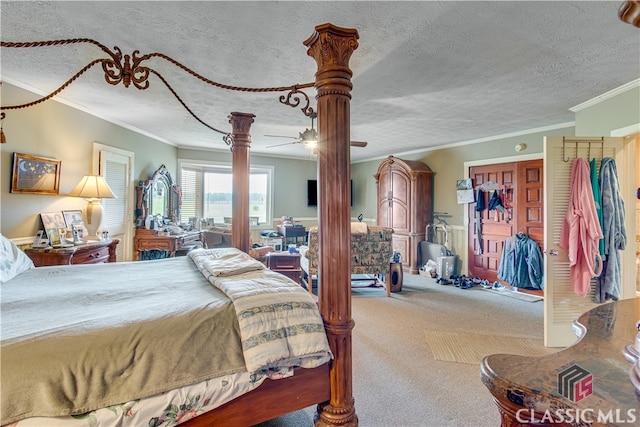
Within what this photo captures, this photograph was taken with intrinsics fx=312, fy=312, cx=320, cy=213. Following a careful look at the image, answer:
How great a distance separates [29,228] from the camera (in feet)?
10.1

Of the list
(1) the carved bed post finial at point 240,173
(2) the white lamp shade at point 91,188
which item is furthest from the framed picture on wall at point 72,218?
(1) the carved bed post finial at point 240,173

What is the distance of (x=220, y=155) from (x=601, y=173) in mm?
5901

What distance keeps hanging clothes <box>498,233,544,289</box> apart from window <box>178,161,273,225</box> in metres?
4.62

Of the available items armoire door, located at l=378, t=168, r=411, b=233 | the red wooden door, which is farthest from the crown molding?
armoire door, located at l=378, t=168, r=411, b=233

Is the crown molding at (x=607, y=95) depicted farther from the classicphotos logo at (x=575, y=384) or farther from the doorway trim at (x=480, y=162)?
the classicphotos logo at (x=575, y=384)

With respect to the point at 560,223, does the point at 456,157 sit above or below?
above

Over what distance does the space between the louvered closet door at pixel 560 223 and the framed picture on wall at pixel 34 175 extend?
4815 millimetres

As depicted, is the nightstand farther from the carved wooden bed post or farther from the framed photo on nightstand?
the carved wooden bed post

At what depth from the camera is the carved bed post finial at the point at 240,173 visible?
107 inches

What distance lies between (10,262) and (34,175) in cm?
146

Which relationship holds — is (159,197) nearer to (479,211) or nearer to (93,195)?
(93,195)

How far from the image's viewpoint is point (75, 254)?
10.1 feet

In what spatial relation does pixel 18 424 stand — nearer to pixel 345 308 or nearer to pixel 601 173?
pixel 345 308

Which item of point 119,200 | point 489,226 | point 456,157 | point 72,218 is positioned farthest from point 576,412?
point 456,157
